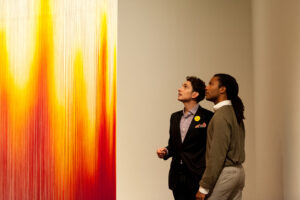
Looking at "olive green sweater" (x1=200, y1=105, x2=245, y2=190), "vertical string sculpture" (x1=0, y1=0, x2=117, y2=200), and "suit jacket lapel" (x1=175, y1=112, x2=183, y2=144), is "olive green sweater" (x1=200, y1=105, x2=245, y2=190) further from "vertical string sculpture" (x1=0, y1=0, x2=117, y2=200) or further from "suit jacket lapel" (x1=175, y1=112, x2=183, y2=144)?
"vertical string sculpture" (x1=0, y1=0, x2=117, y2=200)

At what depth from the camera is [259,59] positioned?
3.06 m

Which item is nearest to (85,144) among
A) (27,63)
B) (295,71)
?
(27,63)

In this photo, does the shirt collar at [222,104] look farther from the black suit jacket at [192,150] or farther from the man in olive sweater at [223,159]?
the black suit jacket at [192,150]

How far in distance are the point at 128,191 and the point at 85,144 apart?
4.13 feet

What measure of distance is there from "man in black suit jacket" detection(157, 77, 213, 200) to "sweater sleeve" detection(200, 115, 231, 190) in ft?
0.82

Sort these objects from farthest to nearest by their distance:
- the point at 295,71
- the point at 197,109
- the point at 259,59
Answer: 1. the point at 259,59
2. the point at 197,109
3. the point at 295,71

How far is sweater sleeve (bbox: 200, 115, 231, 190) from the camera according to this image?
1872 mm

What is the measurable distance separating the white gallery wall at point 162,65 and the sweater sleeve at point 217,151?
132 cm

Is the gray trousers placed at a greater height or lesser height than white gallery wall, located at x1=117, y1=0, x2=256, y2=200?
lesser

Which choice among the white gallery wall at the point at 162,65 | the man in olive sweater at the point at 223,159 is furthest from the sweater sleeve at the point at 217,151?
the white gallery wall at the point at 162,65

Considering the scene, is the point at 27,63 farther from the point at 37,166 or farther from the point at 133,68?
the point at 133,68

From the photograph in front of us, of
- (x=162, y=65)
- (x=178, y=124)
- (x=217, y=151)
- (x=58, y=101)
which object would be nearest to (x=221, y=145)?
(x=217, y=151)

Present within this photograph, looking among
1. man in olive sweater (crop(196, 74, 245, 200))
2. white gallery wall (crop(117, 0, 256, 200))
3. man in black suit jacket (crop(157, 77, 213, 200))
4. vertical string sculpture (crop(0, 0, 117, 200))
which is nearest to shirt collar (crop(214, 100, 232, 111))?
man in olive sweater (crop(196, 74, 245, 200))

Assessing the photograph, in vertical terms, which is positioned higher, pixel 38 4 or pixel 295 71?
pixel 38 4
